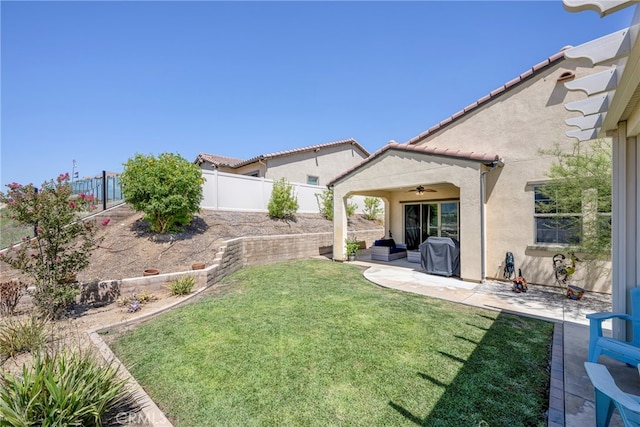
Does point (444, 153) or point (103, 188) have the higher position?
point (444, 153)

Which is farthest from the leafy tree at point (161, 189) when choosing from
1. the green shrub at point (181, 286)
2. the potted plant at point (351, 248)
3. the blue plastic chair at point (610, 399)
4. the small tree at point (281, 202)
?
the blue plastic chair at point (610, 399)

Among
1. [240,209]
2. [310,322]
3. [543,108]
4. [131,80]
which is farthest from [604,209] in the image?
[131,80]

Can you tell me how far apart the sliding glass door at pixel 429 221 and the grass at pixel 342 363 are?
732cm

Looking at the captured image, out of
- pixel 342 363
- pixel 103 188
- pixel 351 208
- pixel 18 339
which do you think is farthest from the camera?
pixel 351 208

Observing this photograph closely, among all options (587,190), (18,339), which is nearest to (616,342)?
(587,190)

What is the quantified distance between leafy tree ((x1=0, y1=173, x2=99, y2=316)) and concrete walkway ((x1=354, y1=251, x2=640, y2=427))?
870 cm

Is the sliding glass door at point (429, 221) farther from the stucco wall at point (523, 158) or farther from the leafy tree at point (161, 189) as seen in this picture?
the leafy tree at point (161, 189)

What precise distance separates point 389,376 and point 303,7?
39.5 ft

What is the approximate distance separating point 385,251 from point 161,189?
34.5 feet

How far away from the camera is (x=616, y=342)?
3.47 meters

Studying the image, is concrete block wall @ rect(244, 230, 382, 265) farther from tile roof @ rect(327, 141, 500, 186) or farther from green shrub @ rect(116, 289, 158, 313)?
green shrub @ rect(116, 289, 158, 313)

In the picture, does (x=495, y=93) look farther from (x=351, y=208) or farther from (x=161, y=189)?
(x=161, y=189)

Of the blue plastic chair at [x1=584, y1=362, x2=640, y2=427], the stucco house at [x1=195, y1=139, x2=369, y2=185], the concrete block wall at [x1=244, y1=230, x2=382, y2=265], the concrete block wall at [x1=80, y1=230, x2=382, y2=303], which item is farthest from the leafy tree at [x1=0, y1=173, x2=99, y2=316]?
the stucco house at [x1=195, y1=139, x2=369, y2=185]

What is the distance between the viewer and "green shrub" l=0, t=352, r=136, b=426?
256cm
